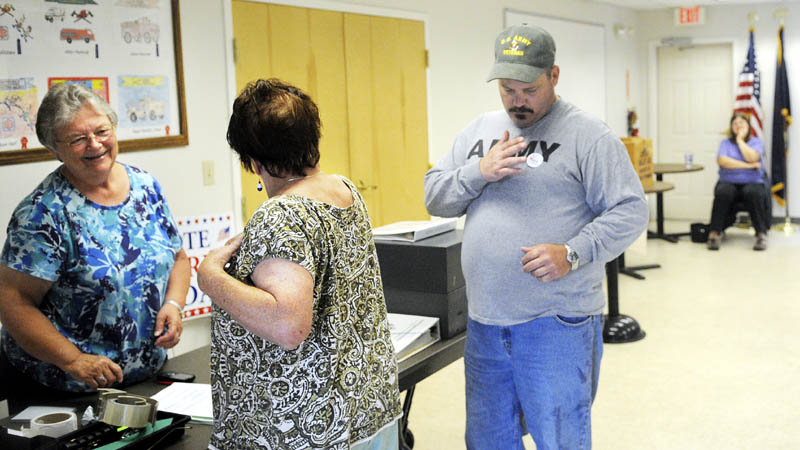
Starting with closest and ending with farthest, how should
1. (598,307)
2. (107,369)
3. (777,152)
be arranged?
(107,369), (598,307), (777,152)

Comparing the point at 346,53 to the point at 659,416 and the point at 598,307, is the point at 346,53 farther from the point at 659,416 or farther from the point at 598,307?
the point at 598,307

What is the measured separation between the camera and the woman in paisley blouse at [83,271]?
1.97 metres

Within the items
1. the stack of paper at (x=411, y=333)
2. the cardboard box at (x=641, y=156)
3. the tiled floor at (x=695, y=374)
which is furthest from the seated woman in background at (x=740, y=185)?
the stack of paper at (x=411, y=333)

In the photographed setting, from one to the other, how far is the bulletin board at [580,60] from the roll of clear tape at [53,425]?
605 cm

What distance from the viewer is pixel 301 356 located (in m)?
1.52

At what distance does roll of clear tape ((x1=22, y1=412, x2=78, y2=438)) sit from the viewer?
170 centimetres

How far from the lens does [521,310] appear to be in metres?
2.15

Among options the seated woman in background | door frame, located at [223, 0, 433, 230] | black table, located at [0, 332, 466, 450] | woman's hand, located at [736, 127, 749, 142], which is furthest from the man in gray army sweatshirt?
woman's hand, located at [736, 127, 749, 142]

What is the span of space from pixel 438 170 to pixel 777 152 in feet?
26.6

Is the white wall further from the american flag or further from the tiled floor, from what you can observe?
the tiled floor

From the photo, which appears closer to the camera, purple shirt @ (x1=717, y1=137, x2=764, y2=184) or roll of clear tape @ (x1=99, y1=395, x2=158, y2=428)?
roll of clear tape @ (x1=99, y1=395, x2=158, y2=428)

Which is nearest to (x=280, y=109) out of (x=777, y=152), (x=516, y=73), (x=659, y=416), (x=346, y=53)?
(x=516, y=73)

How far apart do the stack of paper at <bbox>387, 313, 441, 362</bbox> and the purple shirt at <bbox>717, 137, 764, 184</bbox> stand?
664 centimetres

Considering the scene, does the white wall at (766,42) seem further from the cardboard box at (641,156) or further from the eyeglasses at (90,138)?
the eyeglasses at (90,138)
